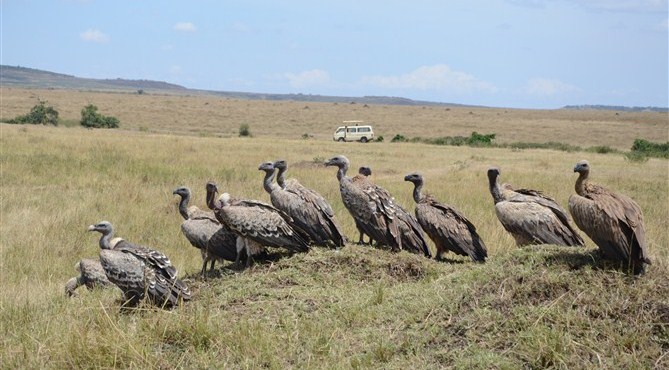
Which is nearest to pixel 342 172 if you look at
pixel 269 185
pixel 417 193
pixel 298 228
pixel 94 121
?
pixel 417 193

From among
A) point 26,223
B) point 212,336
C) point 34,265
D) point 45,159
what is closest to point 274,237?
point 212,336

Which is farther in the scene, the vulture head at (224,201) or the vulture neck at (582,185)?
the vulture head at (224,201)

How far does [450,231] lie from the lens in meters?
8.84

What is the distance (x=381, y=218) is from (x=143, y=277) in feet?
9.86

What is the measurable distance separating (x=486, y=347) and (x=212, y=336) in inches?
81.2

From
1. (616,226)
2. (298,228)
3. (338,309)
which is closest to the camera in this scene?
(616,226)

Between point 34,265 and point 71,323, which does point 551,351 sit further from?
point 34,265

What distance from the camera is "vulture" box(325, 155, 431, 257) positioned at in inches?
342

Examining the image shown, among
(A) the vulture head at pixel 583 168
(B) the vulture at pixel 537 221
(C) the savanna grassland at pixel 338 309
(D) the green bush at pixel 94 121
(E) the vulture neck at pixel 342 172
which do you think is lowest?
(D) the green bush at pixel 94 121

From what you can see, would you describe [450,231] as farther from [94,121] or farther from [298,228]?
[94,121]

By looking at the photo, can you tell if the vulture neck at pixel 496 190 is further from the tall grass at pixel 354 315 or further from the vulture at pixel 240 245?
the vulture at pixel 240 245

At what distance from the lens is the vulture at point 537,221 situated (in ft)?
28.7

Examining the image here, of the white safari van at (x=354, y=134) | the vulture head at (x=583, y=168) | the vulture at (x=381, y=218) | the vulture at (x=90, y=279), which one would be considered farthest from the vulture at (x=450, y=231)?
the white safari van at (x=354, y=134)

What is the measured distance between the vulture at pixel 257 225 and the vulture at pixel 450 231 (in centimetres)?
168
